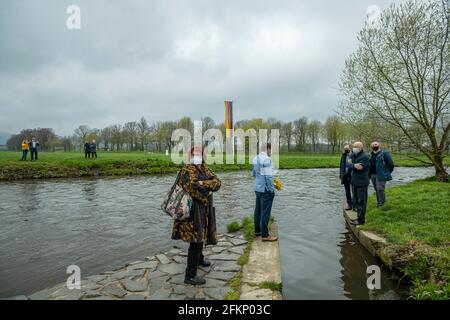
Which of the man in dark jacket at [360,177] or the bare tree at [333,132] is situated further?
the bare tree at [333,132]

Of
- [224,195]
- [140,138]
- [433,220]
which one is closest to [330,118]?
[140,138]

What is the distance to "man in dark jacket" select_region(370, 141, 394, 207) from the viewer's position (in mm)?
9500

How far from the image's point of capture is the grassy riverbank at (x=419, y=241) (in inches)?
198

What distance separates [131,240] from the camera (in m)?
8.08

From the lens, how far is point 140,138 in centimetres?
8350

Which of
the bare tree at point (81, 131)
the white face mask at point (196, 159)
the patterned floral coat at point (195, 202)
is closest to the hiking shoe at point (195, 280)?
the patterned floral coat at point (195, 202)

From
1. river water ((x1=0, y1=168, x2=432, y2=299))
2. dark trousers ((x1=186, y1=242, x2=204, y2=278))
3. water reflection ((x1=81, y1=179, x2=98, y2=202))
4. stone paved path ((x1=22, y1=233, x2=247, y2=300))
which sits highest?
dark trousers ((x1=186, y1=242, x2=204, y2=278))

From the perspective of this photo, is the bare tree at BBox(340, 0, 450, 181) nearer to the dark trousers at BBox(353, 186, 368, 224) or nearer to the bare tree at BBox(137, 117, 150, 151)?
the dark trousers at BBox(353, 186, 368, 224)

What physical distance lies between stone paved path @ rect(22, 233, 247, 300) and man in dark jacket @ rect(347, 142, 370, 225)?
3.92 m

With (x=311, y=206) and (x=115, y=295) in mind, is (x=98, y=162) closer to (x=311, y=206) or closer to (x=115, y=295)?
(x=311, y=206)

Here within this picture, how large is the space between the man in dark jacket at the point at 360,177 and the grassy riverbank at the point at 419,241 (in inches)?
16.0

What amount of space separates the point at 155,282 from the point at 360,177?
233 inches

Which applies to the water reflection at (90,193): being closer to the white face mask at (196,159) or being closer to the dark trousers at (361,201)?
the white face mask at (196,159)

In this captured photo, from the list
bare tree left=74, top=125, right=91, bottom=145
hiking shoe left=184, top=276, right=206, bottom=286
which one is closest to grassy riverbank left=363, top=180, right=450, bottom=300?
hiking shoe left=184, top=276, right=206, bottom=286
